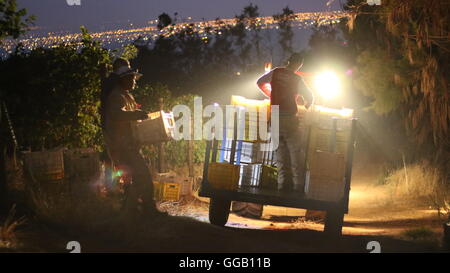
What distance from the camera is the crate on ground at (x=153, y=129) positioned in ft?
27.1

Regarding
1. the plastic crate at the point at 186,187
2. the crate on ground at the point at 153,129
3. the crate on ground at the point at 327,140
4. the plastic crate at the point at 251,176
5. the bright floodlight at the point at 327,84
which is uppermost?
the bright floodlight at the point at 327,84

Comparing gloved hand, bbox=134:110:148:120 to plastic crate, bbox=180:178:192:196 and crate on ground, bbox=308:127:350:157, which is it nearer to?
crate on ground, bbox=308:127:350:157

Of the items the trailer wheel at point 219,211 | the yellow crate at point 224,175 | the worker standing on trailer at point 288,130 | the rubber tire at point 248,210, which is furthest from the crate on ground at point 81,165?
the worker standing on trailer at point 288,130

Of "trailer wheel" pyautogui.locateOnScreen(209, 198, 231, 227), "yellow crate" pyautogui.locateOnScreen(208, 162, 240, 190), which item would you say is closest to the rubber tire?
"trailer wheel" pyautogui.locateOnScreen(209, 198, 231, 227)

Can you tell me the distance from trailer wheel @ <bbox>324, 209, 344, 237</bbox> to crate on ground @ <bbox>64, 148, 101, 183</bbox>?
387cm

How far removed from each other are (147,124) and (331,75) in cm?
348

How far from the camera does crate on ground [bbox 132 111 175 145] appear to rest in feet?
27.1

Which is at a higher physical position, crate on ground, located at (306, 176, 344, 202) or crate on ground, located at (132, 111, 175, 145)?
crate on ground, located at (132, 111, 175, 145)

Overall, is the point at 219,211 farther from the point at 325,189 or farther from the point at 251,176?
the point at 325,189

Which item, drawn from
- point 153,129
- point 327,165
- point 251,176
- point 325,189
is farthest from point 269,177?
point 153,129

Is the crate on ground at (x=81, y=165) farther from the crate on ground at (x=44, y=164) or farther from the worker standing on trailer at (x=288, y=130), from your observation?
the worker standing on trailer at (x=288, y=130)

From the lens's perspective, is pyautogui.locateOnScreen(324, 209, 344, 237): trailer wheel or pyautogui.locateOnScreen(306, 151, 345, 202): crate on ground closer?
pyautogui.locateOnScreen(306, 151, 345, 202): crate on ground

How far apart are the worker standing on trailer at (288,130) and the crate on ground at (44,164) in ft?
11.3

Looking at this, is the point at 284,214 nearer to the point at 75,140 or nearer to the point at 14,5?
the point at 75,140
